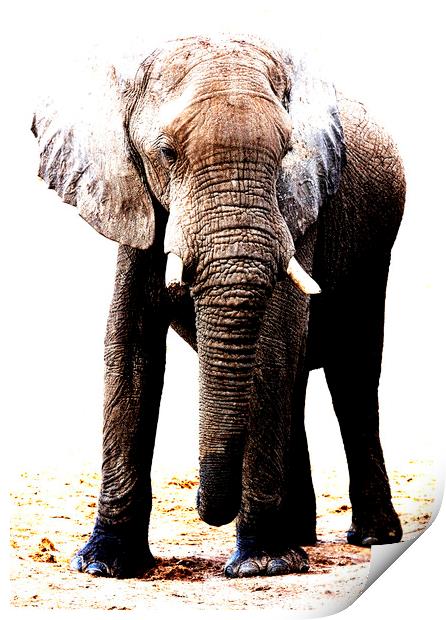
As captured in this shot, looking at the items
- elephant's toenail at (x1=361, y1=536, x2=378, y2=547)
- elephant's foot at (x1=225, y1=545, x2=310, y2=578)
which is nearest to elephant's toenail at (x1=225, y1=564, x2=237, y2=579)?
elephant's foot at (x1=225, y1=545, x2=310, y2=578)

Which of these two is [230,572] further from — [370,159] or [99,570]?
[370,159]

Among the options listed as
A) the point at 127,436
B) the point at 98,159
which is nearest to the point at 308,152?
the point at 98,159

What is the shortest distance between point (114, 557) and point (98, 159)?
42.3 inches

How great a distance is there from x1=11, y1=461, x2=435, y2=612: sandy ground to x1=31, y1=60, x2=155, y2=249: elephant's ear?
92 centimetres

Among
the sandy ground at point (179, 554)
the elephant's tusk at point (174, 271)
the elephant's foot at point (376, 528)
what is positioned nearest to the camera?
the elephant's tusk at point (174, 271)

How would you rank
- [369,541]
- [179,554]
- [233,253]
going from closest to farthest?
1. [233,253]
2. [179,554]
3. [369,541]

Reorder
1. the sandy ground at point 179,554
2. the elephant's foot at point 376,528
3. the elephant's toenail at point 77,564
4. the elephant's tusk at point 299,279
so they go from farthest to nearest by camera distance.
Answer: the elephant's foot at point 376,528 → the elephant's toenail at point 77,564 → the sandy ground at point 179,554 → the elephant's tusk at point 299,279

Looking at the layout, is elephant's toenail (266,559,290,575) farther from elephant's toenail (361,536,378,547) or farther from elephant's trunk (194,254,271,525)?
elephant's toenail (361,536,378,547)

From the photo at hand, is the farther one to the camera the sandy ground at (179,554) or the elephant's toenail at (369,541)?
the elephant's toenail at (369,541)

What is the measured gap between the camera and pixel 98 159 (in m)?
5.25

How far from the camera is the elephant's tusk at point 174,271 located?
498 cm

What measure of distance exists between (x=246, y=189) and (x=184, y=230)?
0.59 feet

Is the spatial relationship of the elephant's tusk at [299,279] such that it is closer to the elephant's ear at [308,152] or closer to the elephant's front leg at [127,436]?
the elephant's ear at [308,152]

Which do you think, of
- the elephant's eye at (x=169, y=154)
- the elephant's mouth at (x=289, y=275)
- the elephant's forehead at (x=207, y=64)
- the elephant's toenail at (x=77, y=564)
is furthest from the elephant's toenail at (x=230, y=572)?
the elephant's forehead at (x=207, y=64)
